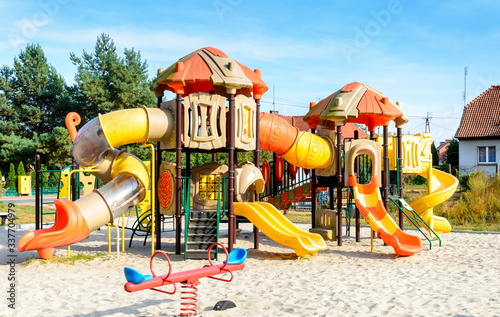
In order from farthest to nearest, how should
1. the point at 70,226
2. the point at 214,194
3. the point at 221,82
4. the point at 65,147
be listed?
1. the point at 65,147
2. the point at 214,194
3. the point at 221,82
4. the point at 70,226

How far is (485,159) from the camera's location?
31.6 m

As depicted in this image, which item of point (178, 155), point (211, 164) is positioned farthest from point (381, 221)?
point (178, 155)

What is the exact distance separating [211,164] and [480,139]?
2522 centimetres

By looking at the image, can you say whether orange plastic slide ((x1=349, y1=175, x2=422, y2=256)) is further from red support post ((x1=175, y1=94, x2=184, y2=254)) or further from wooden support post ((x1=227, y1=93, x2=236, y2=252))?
red support post ((x1=175, y1=94, x2=184, y2=254))

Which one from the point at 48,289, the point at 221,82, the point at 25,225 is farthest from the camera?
the point at 25,225

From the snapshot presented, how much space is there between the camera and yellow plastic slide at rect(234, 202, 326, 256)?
10.5 m

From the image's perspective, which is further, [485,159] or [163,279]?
[485,159]

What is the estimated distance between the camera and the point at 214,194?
12.3 metres

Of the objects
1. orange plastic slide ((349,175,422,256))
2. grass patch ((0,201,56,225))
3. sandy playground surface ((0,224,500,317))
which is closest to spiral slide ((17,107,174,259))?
sandy playground surface ((0,224,500,317))

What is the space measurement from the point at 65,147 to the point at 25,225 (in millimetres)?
20169

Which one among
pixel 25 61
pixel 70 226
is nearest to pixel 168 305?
pixel 70 226

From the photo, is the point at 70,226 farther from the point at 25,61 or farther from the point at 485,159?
the point at 25,61

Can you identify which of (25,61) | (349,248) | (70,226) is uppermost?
(25,61)

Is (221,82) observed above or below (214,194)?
above
